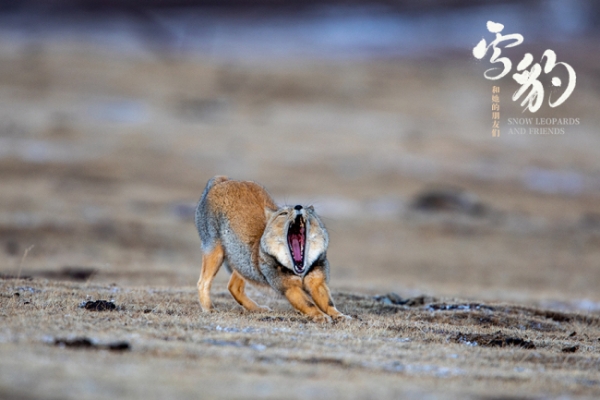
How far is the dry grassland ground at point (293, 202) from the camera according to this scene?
22.9ft

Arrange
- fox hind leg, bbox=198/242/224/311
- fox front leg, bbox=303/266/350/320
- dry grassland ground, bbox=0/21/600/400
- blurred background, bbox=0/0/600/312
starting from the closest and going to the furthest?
dry grassland ground, bbox=0/21/600/400 < fox front leg, bbox=303/266/350/320 < fox hind leg, bbox=198/242/224/311 < blurred background, bbox=0/0/600/312

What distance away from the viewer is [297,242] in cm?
985

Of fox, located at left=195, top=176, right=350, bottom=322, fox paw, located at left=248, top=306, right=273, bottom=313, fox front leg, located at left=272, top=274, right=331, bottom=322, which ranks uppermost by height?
fox, located at left=195, top=176, right=350, bottom=322

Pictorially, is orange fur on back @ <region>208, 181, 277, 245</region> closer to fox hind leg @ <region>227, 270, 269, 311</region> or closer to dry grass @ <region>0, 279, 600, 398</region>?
fox hind leg @ <region>227, 270, 269, 311</region>

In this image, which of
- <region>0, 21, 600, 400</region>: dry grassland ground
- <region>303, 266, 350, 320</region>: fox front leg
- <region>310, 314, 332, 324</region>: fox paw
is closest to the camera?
<region>0, 21, 600, 400</region>: dry grassland ground

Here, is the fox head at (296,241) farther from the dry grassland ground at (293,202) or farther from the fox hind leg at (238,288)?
the fox hind leg at (238,288)

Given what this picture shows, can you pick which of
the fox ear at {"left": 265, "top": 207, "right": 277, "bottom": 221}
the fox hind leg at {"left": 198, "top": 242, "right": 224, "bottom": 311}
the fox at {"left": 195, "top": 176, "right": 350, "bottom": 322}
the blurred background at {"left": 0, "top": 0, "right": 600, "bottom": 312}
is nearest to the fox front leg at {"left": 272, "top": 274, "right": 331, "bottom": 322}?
the fox at {"left": 195, "top": 176, "right": 350, "bottom": 322}

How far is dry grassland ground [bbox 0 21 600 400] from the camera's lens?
6.97 metres

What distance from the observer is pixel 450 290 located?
16.5m

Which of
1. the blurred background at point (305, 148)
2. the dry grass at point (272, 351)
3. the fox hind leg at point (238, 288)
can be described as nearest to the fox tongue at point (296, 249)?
the dry grass at point (272, 351)

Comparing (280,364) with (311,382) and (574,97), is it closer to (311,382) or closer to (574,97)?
(311,382)

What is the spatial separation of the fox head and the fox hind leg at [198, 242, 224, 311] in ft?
3.57

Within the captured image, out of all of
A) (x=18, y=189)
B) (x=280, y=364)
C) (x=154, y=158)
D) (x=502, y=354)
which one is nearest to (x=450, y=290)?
(x=502, y=354)

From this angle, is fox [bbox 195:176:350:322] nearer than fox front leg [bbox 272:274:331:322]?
No
